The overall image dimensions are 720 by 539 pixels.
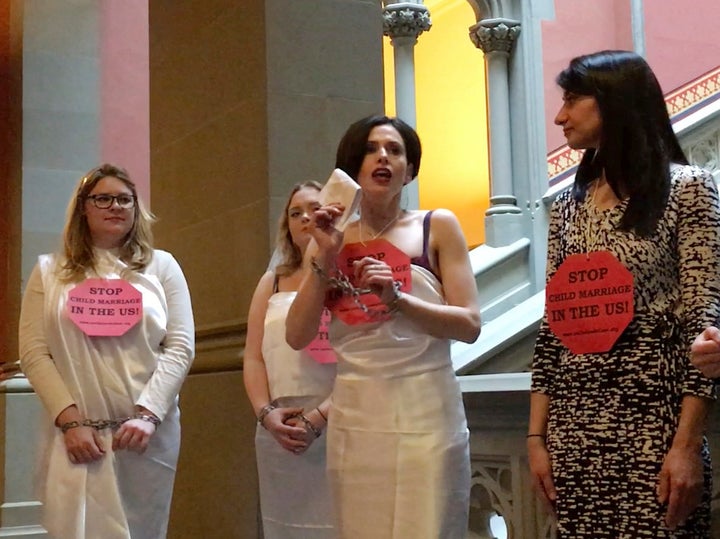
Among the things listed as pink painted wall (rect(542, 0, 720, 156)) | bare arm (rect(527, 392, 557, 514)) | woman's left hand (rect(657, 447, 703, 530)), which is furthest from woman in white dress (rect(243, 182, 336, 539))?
pink painted wall (rect(542, 0, 720, 156))

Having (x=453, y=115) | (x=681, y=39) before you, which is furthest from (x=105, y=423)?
(x=681, y=39)

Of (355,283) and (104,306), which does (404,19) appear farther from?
(355,283)

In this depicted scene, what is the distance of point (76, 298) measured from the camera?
287 cm

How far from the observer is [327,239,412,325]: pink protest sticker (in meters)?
2.17

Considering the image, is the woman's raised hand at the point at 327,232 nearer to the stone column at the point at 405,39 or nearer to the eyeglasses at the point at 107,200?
the eyeglasses at the point at 107,200

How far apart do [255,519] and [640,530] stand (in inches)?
81.8

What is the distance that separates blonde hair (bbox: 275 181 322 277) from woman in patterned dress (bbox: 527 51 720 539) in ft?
3.56

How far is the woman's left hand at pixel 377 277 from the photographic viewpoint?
2070mm

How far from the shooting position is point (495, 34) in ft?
31.7

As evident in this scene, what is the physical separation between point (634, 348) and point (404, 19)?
8.06 meters

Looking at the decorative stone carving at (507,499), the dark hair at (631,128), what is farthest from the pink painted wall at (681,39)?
the dark hair at (631,128)

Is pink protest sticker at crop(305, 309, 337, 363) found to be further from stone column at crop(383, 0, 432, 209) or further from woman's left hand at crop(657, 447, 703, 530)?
stone column at crop(383, 0, 432, 209)

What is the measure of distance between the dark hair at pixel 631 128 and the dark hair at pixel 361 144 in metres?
0.48

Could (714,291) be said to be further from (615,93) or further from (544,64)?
(544,64)
